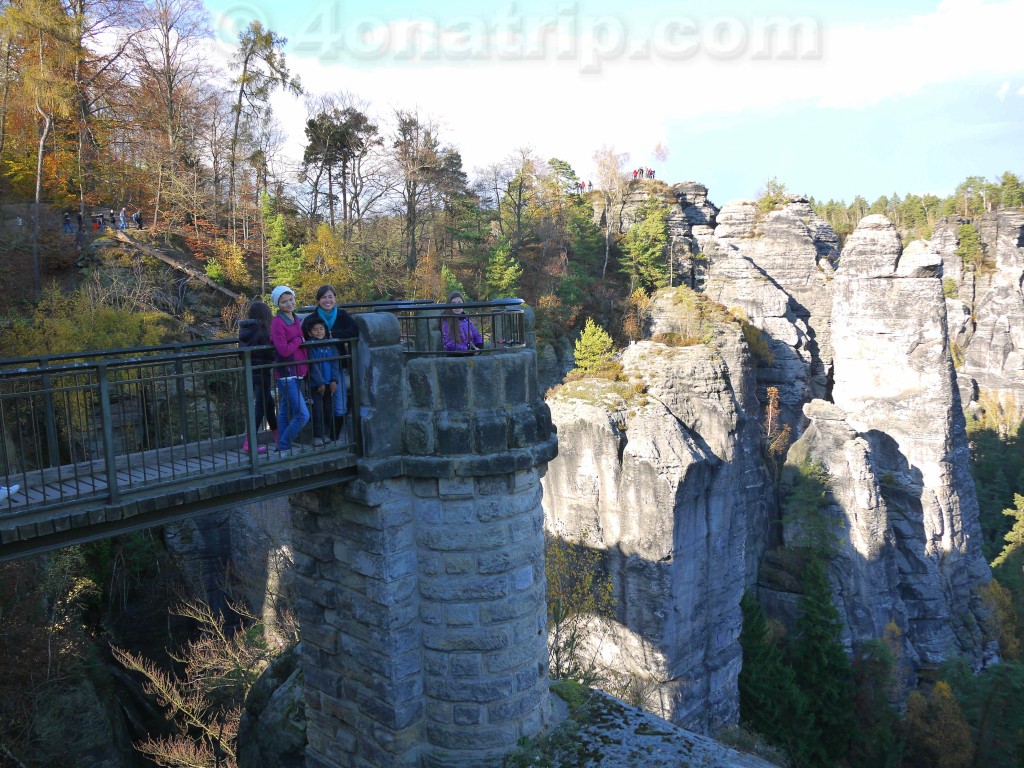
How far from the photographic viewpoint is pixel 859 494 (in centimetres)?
3005

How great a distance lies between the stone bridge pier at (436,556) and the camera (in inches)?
274

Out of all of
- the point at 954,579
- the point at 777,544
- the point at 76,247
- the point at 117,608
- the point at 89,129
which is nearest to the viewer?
the point at 117,608

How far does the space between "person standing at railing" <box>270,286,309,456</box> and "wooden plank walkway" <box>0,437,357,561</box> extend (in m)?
0.19

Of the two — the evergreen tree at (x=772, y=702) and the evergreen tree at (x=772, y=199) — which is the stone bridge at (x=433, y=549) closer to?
the evergreen tree at (x=772, y=702)

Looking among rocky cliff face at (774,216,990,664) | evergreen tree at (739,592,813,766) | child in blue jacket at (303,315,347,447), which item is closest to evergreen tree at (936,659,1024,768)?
rocky cliff face at (774,216,990,664)

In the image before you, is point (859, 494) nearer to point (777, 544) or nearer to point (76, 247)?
point (777, 544)

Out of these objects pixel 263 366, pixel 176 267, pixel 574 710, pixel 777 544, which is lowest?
pixel 777 544

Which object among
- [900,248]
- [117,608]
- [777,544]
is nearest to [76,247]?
[117,608]

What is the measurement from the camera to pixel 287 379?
22.1 ft

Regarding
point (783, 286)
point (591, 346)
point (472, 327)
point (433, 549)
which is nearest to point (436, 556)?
point (433, 549)

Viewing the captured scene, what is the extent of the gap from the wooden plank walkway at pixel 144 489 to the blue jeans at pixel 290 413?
0.15 meters

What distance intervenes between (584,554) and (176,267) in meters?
18.2

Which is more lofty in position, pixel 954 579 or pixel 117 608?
pixel 117 608

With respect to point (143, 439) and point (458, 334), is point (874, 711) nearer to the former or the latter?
point (458, 334)
